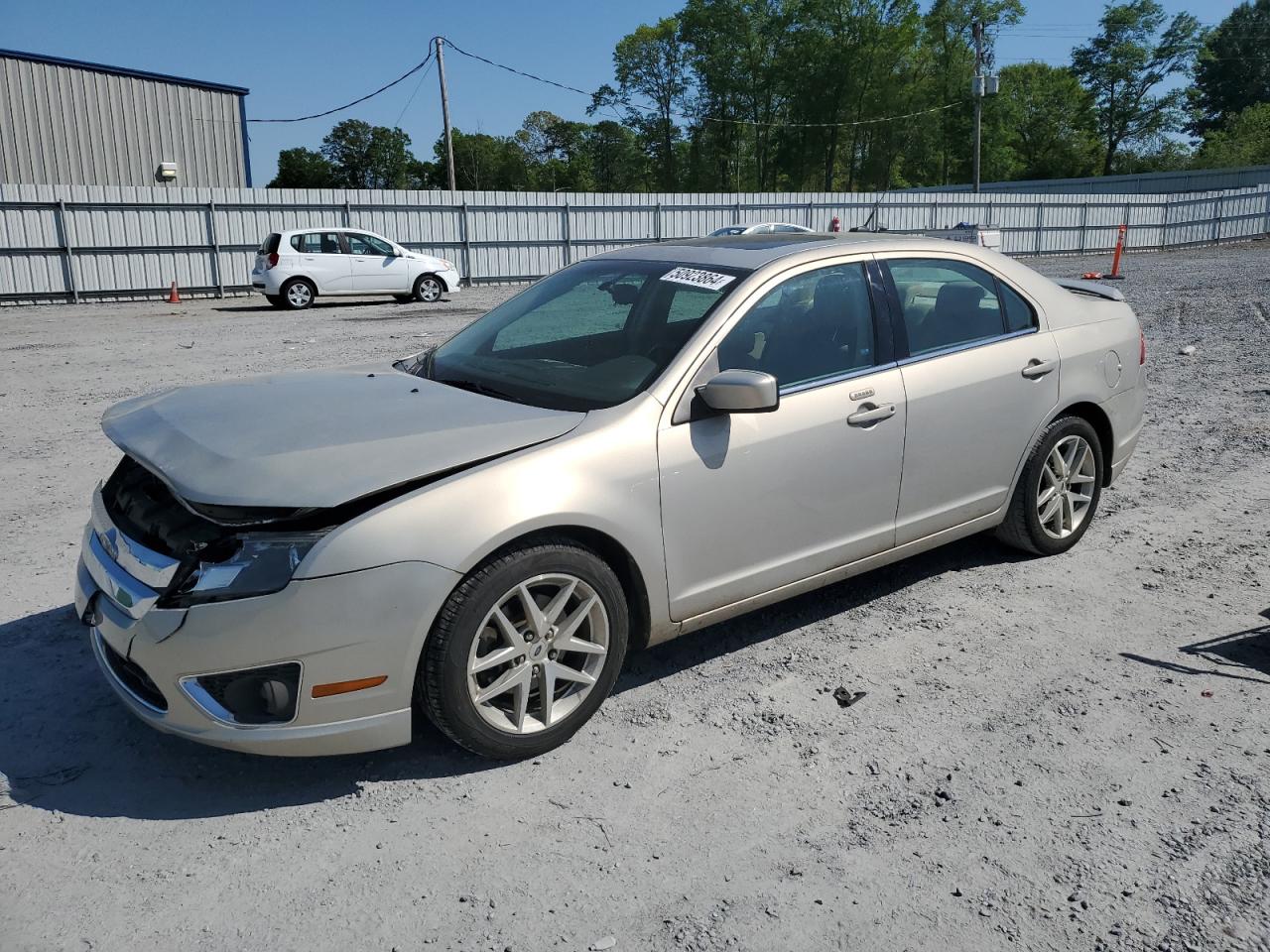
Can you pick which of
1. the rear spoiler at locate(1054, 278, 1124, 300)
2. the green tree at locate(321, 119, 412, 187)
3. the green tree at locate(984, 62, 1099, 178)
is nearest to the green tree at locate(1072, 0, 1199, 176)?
the green tree at locate(984, 62, 1099, 178)

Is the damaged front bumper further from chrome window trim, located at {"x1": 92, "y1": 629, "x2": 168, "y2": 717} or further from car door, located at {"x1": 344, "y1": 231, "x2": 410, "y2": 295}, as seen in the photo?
car door, located at {"x1": 344, "y1": 231, "x2": 410, "y2": 295}

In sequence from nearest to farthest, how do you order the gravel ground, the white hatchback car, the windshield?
the gravel ground, the windshield, the white hatchback car

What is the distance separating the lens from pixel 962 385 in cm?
A: 436

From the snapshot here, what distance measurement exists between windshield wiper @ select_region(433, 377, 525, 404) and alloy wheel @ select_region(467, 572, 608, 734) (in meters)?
0.80

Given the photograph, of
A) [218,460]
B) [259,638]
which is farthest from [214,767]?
[218,460]

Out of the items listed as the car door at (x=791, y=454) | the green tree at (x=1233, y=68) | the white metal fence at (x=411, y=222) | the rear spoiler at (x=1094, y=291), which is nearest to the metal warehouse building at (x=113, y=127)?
the white metal fence at (x=411, y=222)

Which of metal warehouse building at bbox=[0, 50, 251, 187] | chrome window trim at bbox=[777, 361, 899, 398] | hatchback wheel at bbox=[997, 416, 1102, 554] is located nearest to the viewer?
chrome window trim at bbox=[777, 361, 899, 398]

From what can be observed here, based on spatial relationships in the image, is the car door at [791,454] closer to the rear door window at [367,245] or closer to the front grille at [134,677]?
the front grille at [134,677]

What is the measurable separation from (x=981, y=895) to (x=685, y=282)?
242cm

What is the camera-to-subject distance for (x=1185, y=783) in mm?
3102

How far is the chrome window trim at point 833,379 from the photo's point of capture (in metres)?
3.85

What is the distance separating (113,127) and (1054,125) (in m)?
73.3

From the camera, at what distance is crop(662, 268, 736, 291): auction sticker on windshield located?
393cm

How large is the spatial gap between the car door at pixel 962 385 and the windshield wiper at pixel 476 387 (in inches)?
64.1
